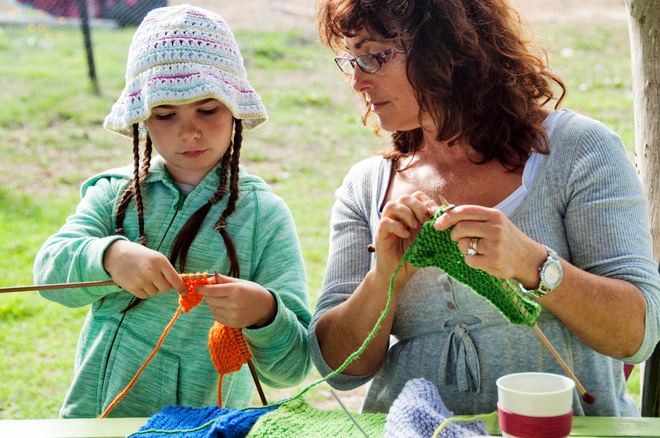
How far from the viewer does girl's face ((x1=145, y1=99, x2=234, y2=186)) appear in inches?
69.6

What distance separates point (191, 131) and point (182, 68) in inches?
5.8

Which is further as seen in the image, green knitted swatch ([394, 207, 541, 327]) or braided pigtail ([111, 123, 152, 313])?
braided pigtail ([111, 123, 152, 313])

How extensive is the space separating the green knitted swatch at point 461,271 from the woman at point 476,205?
0.16 feet

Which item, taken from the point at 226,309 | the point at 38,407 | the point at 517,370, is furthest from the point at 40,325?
the point at 517,370

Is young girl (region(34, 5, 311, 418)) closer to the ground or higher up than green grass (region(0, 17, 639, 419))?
higher up

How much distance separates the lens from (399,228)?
1.48 metres

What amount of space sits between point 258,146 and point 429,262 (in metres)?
4.96

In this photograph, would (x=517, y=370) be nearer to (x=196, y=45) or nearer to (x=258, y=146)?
(x=196, y=45)

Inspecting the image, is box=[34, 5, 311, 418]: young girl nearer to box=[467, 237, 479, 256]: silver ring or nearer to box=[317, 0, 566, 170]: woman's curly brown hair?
box=[317, 0, 566, 170]: woman's curly brown hair

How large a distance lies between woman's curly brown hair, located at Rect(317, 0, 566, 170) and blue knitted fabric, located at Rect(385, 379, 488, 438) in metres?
0.60

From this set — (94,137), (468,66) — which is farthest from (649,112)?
(94,137)

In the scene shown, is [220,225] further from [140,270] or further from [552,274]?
[552,274]

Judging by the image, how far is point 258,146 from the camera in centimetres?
631

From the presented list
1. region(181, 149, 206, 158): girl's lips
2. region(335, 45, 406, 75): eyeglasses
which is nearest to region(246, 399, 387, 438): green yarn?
region(181, 149, 206, 158): girl's lips
